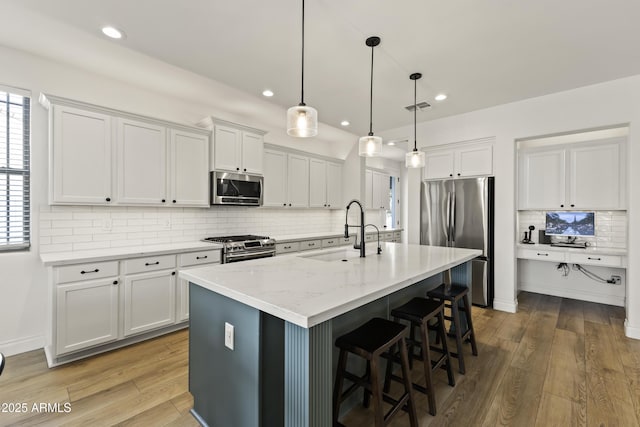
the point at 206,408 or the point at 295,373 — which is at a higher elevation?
the point at 295,373

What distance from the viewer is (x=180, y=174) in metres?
3.42

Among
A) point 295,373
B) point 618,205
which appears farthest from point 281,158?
point 618,205

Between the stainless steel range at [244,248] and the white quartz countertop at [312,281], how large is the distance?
51.6 inches

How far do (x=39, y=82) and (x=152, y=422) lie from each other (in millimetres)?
3135

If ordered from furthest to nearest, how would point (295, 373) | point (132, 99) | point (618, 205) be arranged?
point (618, 205) → point (132, 99) → point (295, 373)

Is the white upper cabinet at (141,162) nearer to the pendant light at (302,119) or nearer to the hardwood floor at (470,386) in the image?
the hardwood floor at (470,386)

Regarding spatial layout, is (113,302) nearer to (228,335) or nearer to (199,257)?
(199,257)

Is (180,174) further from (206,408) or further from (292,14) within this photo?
(206,408)

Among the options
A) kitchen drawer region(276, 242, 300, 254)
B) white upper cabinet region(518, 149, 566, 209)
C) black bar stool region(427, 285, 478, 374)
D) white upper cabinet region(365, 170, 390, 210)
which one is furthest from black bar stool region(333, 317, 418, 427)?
white upper cabinet region(365, 170, 390, 210)

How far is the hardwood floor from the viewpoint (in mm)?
1854

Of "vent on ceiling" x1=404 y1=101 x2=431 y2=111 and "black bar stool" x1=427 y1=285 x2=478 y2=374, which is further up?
"vent on ceiling" x1=404 y1=101 x2=431 y2=111

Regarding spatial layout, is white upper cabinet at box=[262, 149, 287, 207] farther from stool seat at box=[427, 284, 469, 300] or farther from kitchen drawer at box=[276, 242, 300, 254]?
stool seat at box=[427, 284, 469, 300]

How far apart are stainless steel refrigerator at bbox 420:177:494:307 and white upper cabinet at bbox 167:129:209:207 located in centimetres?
318

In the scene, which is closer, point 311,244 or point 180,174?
point 180,174
